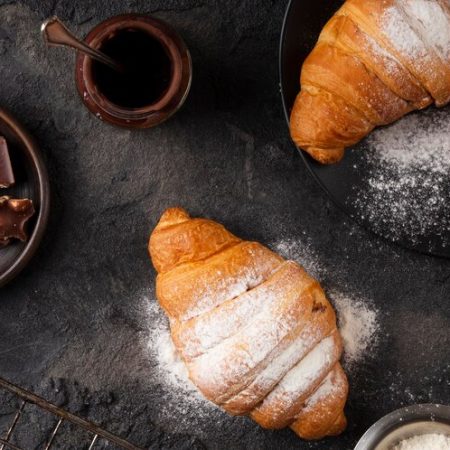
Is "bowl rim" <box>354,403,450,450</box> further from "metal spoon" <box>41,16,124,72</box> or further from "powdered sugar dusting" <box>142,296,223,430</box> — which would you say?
"metal spoon" <box>41,16,124,72</box>

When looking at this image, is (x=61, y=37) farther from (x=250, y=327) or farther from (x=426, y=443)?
(x=426, y=443)

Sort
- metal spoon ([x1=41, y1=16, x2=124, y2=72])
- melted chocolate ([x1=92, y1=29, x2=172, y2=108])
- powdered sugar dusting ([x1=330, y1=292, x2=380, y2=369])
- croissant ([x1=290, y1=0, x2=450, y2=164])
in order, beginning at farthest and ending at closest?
powdered sugar dusting ([x1=330, y1=292, x2=380, y2=369])
melted chocolate ([x1=92, y1=29, x2=172, y2=108])
croissant ([x1=290, y1=0, x2=450, y2=164])
metal spoon ([x1=41, y1=16, x2=124, y2=72])

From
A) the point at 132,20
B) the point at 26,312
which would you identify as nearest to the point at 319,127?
the point at 132,20

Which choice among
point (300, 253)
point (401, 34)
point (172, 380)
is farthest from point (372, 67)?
point (172, 380)

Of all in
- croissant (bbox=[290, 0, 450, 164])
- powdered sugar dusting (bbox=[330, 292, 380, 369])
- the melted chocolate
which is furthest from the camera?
powdered sugar dusting (bbox=[330, 292, 380, 369])

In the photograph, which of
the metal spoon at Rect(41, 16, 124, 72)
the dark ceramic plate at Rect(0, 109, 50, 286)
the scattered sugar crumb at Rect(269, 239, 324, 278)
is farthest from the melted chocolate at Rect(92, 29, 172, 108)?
the scattered sugar crumb at Rect(269, 239, 324, 278)

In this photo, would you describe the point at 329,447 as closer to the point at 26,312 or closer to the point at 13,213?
the point at 26,312
